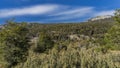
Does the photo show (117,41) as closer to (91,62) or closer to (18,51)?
(18,51)

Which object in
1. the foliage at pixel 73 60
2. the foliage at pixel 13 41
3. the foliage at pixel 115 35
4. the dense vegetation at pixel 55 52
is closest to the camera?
the foliage at pixel 73 60

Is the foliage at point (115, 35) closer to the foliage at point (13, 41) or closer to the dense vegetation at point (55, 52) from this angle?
the dense vegetation at point (55, 52)

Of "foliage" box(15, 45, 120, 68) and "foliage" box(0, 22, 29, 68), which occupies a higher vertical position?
"foliage" box(15, 45, 120, 68)

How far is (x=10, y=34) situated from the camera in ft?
98.2

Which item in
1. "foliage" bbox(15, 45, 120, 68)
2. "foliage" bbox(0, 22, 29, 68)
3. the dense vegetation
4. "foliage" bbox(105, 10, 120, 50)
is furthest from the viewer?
"foliage" bbox(105, 10, 120, 50)

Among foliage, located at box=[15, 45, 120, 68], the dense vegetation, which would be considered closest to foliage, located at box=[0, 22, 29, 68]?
the dense vegetation

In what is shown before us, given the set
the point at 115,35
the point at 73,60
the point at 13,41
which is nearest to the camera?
the point at 73,60

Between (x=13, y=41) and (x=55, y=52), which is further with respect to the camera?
(x=13, y=41)

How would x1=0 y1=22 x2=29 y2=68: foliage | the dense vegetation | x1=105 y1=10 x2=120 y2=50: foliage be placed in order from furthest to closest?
x1=105 y1=10 x2=120 y2=50: foliage, x1=0 y1=22 x2=29 y2=68: foliage, the dense vegetation

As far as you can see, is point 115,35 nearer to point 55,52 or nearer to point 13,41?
point 13,41

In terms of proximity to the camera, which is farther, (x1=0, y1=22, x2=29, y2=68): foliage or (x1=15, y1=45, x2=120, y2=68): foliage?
(x1=0, y1=22, x2=29, y2=68): foliage

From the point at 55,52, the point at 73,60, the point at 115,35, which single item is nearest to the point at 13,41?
the point at 115,35

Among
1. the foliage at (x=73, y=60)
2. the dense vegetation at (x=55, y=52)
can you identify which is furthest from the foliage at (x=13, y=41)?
the foliage at (x=73, y=60)

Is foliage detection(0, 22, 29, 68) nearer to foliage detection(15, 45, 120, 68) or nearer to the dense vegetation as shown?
the dense vegetation
